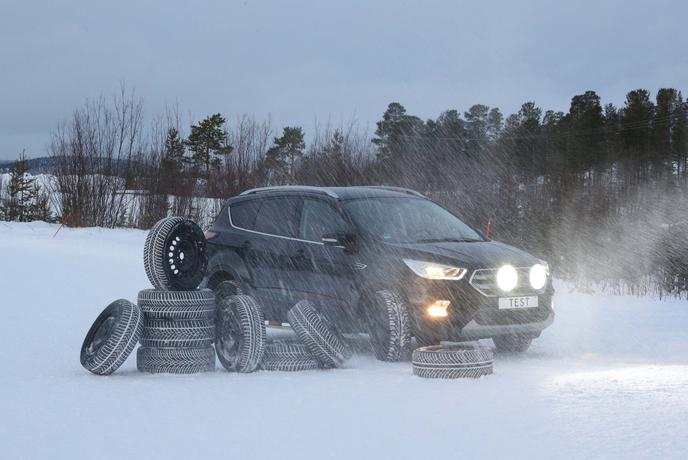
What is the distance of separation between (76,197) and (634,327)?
19.6 m

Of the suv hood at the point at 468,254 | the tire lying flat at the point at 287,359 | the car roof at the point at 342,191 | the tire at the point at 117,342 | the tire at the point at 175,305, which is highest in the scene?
the car roof at the point at 342,191

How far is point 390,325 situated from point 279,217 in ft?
7.46

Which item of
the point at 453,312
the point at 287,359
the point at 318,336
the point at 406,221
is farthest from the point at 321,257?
the point at 453,312

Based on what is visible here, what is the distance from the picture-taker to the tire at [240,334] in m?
7.70

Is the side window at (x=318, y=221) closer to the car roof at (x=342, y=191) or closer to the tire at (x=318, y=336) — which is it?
the car roof at (x=342, y=191)

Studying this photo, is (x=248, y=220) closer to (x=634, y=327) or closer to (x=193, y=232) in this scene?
(x=193, y=232)

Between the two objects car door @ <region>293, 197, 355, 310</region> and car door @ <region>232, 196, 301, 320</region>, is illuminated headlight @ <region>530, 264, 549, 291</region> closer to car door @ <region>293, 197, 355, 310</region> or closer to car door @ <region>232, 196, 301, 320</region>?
car door @ <region>293, 197, 355, 310</region>

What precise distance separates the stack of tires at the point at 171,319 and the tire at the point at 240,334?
13cm

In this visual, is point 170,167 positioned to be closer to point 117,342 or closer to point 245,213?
point 245,213

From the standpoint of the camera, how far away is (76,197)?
2648 cm

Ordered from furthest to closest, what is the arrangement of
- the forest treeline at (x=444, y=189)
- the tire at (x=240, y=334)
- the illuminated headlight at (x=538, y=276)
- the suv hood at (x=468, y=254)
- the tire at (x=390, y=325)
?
the forest treeline at (x=444, y=189) < the illuminated headlight at (x=538, y=276) < the suv hood at (x=468, y=254) < the tire at (x=390, y=325) < the tire at (x=240, y=334)

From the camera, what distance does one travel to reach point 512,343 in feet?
30.9

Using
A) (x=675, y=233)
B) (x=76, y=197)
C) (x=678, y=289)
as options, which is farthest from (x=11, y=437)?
(x=76, y=197)

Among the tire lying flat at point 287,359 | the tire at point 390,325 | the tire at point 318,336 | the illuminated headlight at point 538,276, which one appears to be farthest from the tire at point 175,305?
the illuminated headlight at point 538,276
